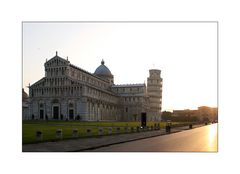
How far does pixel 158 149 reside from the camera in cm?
1933

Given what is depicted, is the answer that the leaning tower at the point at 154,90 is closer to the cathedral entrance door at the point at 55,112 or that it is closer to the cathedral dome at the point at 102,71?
the cathedral dome at the point at 102,71

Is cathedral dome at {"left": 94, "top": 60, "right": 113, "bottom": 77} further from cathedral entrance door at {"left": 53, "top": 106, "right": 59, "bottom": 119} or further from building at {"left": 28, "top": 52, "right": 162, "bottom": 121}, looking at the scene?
cathedral entrance door at {"left": 53, "top": 106, "right": 59, "bottom": 119}

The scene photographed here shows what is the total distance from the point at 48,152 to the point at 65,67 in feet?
181

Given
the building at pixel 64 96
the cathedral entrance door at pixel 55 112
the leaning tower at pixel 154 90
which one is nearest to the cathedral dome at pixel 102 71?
the leaning tower at pixel 154 90

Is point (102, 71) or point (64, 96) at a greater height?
point (102, 71)

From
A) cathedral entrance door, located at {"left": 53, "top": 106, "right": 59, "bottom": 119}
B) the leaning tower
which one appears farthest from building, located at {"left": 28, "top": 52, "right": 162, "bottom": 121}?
the leaning tower

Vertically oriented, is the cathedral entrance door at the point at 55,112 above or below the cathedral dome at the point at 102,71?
below

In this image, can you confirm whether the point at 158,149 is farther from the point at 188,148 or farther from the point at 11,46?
the point at 11,46

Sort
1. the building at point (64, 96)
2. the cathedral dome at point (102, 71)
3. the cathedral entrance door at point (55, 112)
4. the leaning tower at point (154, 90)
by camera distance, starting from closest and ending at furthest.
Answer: the building at point (64, 96) → the cathedral entrance door at point (55, 112) → the cathedral dome at point (102, 71) → the leaning tower at point (154, 90)

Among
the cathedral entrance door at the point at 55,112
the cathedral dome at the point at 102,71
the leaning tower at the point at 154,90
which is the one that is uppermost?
the cathedral dome at the point at 102,71

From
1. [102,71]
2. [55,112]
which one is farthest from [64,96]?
[102,71]

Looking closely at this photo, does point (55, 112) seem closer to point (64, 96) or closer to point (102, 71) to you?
point (64, 96)
